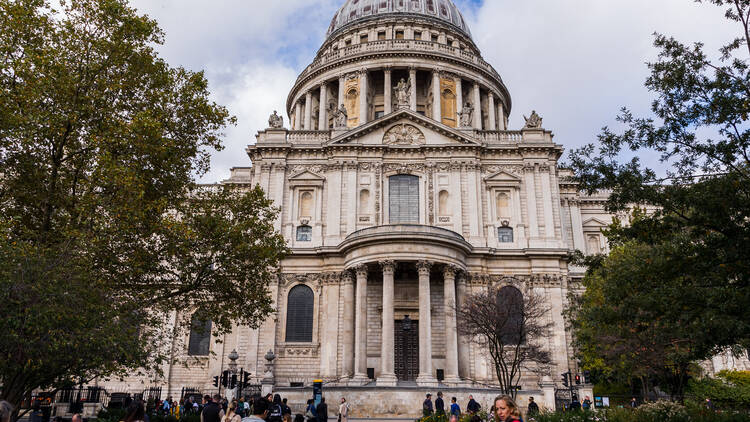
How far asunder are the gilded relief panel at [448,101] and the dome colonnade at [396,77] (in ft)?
0.30

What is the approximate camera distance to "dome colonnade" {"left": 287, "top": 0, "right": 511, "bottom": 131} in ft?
172

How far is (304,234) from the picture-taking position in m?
37.9

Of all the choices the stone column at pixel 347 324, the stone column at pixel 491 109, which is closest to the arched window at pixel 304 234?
the stone column at pixel 347 324

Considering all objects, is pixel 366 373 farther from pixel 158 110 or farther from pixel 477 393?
pixel 158 110

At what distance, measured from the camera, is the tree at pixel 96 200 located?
1358 centimetres

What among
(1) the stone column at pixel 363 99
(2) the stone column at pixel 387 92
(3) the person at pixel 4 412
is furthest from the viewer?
(2) the stone column at pixel 387 92

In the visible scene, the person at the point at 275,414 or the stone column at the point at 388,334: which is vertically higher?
the stone column at the point at 388,334

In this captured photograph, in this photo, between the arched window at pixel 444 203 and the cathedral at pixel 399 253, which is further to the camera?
the arched window at pixel 444 203

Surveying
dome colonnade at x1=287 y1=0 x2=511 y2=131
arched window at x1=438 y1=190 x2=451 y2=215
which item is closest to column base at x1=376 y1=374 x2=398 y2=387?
arched window at x1=438 y1=190 x2=451 y2=215

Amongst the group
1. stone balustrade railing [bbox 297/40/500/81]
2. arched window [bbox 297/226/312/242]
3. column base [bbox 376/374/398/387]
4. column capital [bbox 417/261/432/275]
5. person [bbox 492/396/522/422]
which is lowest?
person [bbox 492/396/522/422]

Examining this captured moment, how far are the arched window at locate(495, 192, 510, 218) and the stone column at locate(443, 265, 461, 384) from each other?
23.0ft

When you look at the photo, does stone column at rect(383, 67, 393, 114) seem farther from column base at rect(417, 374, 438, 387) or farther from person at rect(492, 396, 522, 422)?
person at rect(492, 396, 522, 422)

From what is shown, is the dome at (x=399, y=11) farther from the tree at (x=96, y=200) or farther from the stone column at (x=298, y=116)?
the tree at (x=96, y=200)

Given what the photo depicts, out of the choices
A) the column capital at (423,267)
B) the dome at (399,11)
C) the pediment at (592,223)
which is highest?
the dome at (399,11)
